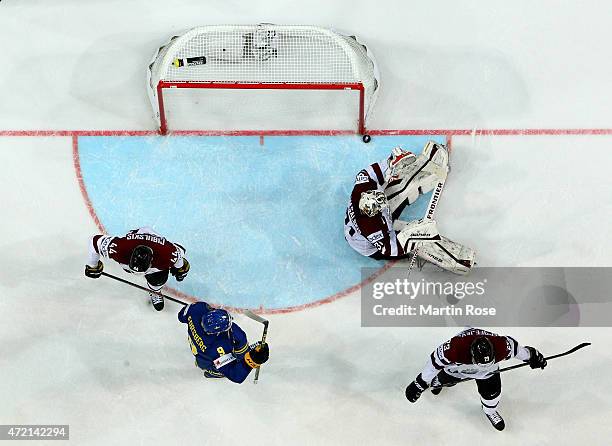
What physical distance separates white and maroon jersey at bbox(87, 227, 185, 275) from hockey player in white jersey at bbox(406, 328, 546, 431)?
2.25 meters

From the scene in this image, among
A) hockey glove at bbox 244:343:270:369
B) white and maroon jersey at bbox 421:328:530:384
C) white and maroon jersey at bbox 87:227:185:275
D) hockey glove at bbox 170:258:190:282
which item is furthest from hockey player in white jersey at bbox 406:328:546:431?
white and maroon jersey at bbox 87:227:185:275

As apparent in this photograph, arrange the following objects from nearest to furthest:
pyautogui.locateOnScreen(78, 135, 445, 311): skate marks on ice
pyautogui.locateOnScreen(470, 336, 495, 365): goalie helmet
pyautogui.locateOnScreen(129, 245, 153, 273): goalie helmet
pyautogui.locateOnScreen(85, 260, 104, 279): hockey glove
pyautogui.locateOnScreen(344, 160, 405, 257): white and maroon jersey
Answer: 1. pyautogui.locateOnScreen(470, 336, 495, 365): goalie helmet
2. pyautogui.locateOnScreen(129, 245, 153, 273): goalie helmet
3. pyautogui.locateOnScreen(85, 260, 104, 279): hockey glove
4. pyautogui.locateOnScreen(344, 160, 405, 257): white and maroon jersey
5. pyautogui.locateOnScreen(78, 135, 445, 311): skate marks on ice

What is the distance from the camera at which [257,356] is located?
6.85 meters

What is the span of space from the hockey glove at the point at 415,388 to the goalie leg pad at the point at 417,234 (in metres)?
1.13

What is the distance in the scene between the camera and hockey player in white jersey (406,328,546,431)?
6.70 m

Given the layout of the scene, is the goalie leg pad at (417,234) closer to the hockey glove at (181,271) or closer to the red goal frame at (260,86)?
the red goal frame at (260,86)

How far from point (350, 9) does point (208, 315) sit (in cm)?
378

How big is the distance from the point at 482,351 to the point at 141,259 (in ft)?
8.77

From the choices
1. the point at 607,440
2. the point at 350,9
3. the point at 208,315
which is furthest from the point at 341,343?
the point at 350,9

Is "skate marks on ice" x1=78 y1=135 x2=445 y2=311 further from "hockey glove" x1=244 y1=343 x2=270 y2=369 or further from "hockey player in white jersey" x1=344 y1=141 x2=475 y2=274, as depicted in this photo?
"hockey glove" x1=244 y1=343 x2=270 y2=369

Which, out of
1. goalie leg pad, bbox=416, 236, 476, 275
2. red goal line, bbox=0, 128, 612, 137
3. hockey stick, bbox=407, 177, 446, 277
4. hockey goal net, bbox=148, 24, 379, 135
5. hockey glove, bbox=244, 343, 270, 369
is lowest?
hockey glove, bbox=244, 343, 270, 369

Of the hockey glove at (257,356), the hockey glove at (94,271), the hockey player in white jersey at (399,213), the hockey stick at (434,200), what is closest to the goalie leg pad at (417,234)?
the hockey player in white jersey at (399,213)

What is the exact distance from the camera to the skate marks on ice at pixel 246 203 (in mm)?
7984

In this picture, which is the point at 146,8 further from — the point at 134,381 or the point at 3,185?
the point at 134,381
